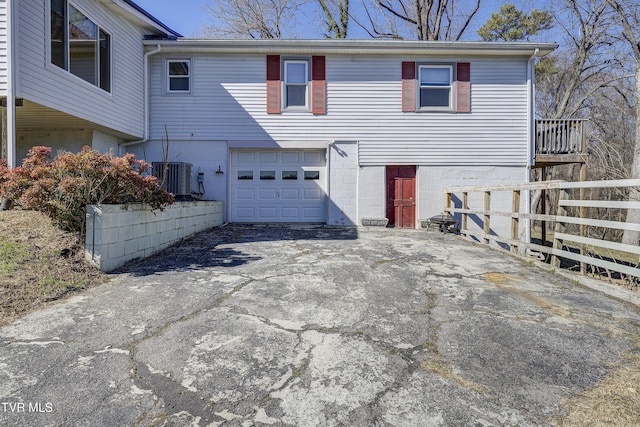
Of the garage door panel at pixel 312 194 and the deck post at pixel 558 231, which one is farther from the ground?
the garage door panel at pixel 312 194

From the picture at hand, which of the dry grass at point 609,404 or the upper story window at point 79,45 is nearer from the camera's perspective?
the dry grass at point 609,404

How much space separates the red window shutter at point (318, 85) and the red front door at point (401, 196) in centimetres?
270

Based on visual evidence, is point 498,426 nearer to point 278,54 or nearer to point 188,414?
point 188,414

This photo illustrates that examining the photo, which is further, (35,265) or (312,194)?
(312,194)

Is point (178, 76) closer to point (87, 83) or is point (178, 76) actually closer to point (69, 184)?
point (87, 83)

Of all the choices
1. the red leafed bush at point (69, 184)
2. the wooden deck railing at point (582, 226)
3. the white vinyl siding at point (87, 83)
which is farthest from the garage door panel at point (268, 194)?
the wooden deck railing at point (582, 226)

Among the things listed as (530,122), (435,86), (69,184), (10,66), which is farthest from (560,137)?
(10,66)

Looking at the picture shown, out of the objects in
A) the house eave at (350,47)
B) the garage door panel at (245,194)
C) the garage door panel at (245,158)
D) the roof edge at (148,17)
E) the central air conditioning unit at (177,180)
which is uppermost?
the roof edge at (148,17)

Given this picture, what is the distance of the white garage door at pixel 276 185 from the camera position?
34.2 ft

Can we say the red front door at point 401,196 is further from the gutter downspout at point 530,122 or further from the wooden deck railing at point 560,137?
the wooden deck railing at point 560,137

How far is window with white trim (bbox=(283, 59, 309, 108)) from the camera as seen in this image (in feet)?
33.6

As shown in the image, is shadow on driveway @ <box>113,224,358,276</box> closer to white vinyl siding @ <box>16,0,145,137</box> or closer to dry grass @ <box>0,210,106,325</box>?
dry grass @ <box>0,210,106,325</box>

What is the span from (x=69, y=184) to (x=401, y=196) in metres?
8.04

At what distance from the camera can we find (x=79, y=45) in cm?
776
